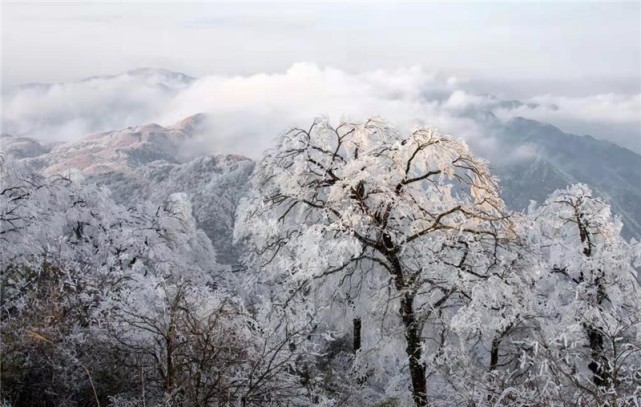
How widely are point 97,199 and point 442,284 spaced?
19.8 metres

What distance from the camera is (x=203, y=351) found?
6.03 meters

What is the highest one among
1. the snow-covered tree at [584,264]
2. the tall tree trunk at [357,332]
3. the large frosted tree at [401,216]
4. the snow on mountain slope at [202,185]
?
the large frosted tree at [401,216]

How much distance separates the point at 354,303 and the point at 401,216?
270 cm

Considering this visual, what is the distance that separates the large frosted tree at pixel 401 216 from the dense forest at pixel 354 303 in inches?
1.3

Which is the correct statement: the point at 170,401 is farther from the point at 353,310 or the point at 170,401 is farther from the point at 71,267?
the point at 353,310

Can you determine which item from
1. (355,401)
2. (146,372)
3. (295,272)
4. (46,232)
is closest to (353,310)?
(355,401)

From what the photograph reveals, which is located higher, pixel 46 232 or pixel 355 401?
pixel 46 232

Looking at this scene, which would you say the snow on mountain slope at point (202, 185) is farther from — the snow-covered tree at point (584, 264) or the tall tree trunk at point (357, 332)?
the snow-covered tree at point (584, 264)

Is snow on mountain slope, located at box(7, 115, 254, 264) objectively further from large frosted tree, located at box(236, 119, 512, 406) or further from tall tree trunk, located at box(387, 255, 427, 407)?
tall tree trunk, located at box(387, 255, 427, 407)

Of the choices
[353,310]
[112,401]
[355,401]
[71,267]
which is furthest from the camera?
[353,310]

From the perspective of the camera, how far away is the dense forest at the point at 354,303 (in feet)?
21.0

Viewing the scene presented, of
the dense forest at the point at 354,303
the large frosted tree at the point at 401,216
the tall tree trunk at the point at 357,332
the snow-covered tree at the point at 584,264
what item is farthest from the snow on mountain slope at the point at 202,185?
the large frosted tree at the point at 401,216

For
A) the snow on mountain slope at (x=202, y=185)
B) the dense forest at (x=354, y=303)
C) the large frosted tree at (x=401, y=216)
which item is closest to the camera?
the dense forest at (x=354, y=303)

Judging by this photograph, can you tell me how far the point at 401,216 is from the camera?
909 centimetres
